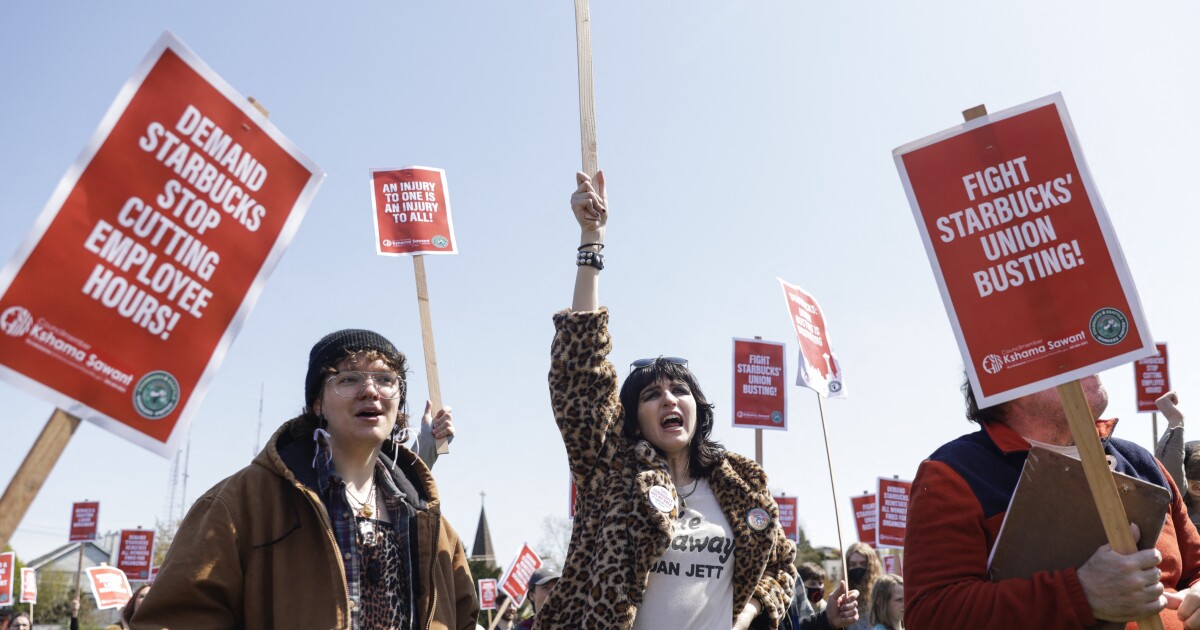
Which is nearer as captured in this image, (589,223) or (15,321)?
(15,321)

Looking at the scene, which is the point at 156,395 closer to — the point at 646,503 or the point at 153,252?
the point at 153,252

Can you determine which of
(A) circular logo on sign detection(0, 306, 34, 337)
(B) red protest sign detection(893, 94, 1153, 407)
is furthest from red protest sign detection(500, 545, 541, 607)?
(A) circular logo on sign detection(0, 306, 34, 337)

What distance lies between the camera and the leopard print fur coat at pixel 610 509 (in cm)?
309

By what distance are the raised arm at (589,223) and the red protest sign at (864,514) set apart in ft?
35.5

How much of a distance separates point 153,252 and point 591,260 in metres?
1.65

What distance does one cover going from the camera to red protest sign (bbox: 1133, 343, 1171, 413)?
991cm

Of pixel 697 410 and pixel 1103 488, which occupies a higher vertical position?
pixel 697 410

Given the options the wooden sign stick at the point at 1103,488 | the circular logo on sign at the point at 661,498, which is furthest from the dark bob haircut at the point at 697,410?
the wooden sign stick at the point at 1103,488

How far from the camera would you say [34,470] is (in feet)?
6.02

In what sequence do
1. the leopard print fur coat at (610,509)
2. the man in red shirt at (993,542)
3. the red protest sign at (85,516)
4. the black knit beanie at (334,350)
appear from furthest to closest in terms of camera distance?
the red protest sign at (85,516)
the leopard print fur coat at (610,509)
the black knit beanie at (334,350)
the man in red shirt at (993,542)

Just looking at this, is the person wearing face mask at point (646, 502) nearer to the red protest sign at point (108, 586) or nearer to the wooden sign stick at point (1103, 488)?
the wooden sign stick at point (1103, 488)

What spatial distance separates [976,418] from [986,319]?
54cm

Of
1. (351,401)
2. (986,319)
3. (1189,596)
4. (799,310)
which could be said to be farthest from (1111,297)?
(799,310)

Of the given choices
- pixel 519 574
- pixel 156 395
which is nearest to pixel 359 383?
pixel 156 395
